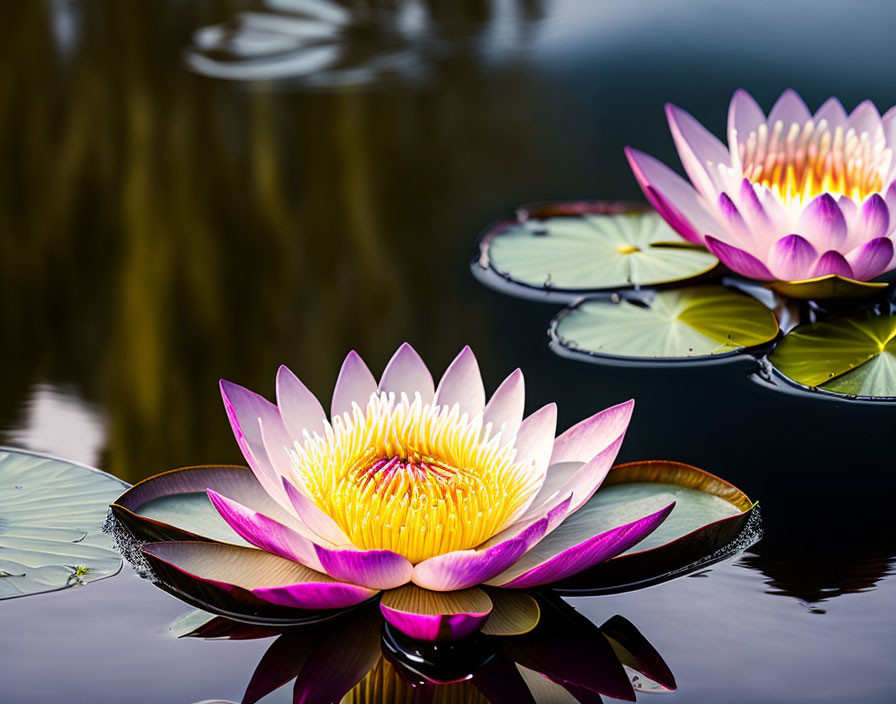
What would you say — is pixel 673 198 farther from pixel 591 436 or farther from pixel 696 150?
pixel 591 436

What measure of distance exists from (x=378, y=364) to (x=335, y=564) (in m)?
0.54

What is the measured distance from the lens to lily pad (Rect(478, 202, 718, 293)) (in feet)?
5.19

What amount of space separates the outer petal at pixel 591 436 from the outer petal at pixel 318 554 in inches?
8.2

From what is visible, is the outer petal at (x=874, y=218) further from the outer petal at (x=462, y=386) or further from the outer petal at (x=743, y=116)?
the outer petal at (x=462, y=386)

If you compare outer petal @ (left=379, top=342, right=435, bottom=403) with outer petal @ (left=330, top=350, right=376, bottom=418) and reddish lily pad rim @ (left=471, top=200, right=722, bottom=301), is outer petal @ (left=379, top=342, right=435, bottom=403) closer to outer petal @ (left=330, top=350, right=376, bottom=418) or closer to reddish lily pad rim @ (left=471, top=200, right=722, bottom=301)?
outer petal @ (left=330, top=350, right=376, bottom=418)

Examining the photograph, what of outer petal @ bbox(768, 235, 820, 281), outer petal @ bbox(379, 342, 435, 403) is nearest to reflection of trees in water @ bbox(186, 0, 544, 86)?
outer petal @ bbox(768, 235, 820, 281)

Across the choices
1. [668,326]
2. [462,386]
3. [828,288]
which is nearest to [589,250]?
[668,326]

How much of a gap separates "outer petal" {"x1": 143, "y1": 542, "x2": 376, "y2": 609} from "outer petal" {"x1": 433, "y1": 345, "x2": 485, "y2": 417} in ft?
0.77

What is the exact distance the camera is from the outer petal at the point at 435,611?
84cm

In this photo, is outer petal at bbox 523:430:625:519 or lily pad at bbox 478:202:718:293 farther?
lily pad at bbox 478:202:718:293

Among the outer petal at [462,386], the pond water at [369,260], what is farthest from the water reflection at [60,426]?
the outer petal at [462,386]

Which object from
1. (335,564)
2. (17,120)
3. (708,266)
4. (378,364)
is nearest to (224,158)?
(17,120)

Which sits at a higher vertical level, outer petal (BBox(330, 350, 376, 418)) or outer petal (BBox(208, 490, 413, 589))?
outer petal (BBox(330, 350, 376, 418))

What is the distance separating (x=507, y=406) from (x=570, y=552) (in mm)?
216
